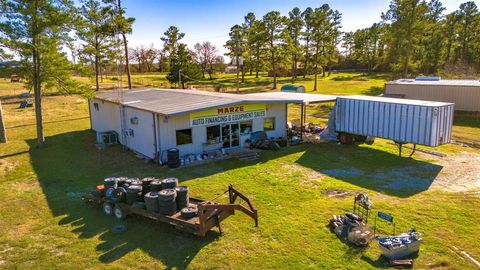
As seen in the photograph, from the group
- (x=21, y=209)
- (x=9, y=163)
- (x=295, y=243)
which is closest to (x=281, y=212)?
(x=295, y=243)

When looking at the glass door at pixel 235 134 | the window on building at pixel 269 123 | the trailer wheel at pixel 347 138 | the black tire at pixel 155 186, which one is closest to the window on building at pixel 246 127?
the glass door at pixel 235 134

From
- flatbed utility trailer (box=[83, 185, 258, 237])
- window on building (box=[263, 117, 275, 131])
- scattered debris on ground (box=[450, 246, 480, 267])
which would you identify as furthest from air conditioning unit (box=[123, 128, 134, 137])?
scattered debris on ground (box=[450, 246, 480, 267])

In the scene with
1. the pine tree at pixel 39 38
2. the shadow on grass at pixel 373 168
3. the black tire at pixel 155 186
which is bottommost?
the shadow on grass at pixel 373 168

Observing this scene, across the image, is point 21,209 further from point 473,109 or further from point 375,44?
point 375,44

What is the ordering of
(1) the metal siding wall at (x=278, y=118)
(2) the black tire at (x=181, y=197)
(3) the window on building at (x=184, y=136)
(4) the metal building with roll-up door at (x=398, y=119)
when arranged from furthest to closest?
(1) the metal siding wall at (x=278, y=118) < (3) the window on building at (x=184, y=136) < (4) the metal building with roll-up door at (x=398, y=119) < (2) the black tire at (x=181, y=197)

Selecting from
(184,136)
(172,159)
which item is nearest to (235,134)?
(184,136)

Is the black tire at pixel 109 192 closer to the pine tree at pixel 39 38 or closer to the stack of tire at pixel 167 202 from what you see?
the stack of tire at pixel 167 202
